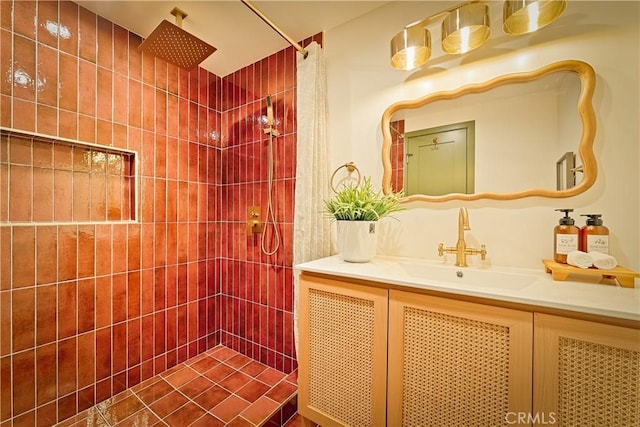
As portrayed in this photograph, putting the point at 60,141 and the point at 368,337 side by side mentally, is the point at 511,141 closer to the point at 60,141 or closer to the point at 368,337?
the point at 368,337

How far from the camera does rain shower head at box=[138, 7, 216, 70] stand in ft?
4.37

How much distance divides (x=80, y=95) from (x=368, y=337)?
6.61ft

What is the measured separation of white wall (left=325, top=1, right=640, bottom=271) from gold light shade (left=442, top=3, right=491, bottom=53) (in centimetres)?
7

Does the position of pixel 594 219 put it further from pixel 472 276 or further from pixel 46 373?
pixel 46 373

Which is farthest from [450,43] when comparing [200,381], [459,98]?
[200,381]

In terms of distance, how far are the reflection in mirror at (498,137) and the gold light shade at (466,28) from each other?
7.8 inches

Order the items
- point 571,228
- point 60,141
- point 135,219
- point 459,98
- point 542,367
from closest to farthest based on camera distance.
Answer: point 542,367 < point 571,228 < point 459,98 < point 60,141 < point 135,219

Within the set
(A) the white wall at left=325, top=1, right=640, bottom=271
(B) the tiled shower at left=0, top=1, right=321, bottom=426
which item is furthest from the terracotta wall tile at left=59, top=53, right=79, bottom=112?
(A) the white wall at left=325, top=1, right=640, bottom=271

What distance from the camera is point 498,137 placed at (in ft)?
3.92

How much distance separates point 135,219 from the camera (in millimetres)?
1659

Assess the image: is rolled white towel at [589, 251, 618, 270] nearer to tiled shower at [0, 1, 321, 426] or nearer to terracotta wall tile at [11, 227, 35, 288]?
tiled shower at [0, 1, 321, 426]

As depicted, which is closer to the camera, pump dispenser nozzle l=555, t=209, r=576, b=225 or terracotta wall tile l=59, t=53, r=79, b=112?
pump dispenser nozzle l=555, t=209, r=576, b=225

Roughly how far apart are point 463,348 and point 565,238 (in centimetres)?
61

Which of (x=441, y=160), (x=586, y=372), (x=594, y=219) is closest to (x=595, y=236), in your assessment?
(x=594, y=219)
